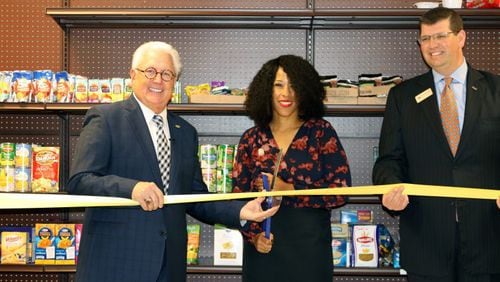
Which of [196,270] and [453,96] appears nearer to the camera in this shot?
[453,96]

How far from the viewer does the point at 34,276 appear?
5098mm

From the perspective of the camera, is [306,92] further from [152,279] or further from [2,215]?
[2,215]

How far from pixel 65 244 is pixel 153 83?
2.04 metres

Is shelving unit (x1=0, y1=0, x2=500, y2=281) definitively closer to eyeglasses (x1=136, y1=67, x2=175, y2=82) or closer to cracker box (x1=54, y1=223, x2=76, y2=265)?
cracker box (x1=54, y1=223, x2=76, y2=265)

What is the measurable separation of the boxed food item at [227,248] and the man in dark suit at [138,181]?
1.42 meters

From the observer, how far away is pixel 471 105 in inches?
128

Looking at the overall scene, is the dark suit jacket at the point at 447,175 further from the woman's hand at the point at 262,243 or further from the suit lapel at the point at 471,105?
the woman's hand at the point at 262,243

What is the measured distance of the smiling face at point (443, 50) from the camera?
3354 mm

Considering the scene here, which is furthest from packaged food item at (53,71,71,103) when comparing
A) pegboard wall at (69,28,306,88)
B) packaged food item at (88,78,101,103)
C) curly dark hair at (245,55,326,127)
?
curly dark hair at (245,55,326,127)

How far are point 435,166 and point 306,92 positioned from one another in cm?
88

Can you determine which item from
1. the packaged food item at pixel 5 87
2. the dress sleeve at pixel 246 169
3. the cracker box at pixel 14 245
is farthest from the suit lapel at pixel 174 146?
the cracker box at pixel 14 245

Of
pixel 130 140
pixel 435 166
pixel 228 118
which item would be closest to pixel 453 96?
pixel 435 166

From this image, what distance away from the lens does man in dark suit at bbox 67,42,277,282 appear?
2.74 m

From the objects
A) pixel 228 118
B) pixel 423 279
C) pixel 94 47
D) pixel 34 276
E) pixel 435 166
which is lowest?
pixel 34 276
